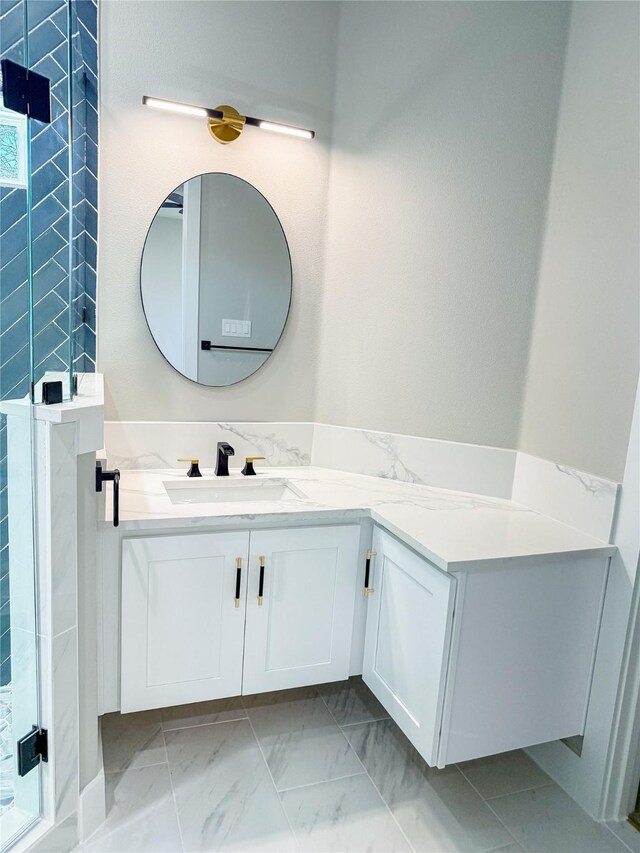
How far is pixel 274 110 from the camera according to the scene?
230 centimetres

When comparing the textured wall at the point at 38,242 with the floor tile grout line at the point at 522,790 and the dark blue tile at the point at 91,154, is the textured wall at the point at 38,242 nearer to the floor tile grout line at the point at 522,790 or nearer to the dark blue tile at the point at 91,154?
the dark blue tile at the point at 91,154

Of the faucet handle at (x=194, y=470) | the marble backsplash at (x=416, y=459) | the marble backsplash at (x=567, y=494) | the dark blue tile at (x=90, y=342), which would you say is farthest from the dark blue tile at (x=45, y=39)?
the marble backsplash at (x=567, y=494)

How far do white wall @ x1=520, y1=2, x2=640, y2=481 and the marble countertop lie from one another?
0.87ft

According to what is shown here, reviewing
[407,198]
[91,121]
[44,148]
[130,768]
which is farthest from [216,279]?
[130,768]

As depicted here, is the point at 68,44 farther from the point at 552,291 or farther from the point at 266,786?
the point at 266,786

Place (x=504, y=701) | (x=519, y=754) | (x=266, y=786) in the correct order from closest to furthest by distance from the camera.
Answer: (x=504, y=701) < (x=266, y=786) < (x=519, y=754)

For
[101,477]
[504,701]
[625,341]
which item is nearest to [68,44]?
[101,477]

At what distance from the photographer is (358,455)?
2.46m

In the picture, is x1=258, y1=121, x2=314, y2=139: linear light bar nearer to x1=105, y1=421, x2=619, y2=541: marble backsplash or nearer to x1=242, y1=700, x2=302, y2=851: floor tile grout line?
x1=105, y1=421, x2=619, y2=541: marble backsplash

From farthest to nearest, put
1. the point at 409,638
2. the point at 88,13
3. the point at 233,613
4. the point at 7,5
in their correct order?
the point at 88,13 < the point at 233,613 < the point at 409,638 < the point at 7,5

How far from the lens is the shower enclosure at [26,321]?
4.35 ft

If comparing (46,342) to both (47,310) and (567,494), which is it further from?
(567,494)

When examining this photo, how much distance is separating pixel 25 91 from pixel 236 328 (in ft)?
3.73

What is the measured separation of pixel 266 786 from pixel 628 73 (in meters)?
2.41
